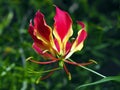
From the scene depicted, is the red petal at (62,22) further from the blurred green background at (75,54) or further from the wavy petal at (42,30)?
the blurred green background at (75,54)

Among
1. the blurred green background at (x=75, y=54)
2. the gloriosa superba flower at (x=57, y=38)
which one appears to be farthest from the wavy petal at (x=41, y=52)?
the blurred green background at (x=75, y=54)

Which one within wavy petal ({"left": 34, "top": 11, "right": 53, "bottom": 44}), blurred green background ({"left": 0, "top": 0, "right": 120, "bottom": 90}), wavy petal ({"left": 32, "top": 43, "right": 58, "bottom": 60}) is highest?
wavy petal ({"left": 34, "top": 11, "right": 53, "bottom": 44})

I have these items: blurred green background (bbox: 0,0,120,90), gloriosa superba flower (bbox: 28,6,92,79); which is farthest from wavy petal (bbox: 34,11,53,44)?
blurred green background (bbox: 0,0,120,90)

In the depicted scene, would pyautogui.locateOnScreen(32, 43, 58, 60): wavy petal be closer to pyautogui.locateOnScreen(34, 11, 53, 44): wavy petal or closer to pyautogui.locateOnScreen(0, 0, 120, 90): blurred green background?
pyautogui.locateOnScreen(34, 11, 53, 44): wavy petal

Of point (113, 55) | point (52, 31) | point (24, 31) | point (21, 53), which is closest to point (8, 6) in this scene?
point (24, 31)

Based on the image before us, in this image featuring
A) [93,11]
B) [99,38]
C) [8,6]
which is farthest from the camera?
[8,6]

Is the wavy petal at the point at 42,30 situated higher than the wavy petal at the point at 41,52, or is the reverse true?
the wavy petal at the point at 42,30

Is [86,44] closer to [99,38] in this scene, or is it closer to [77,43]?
[99,38]
